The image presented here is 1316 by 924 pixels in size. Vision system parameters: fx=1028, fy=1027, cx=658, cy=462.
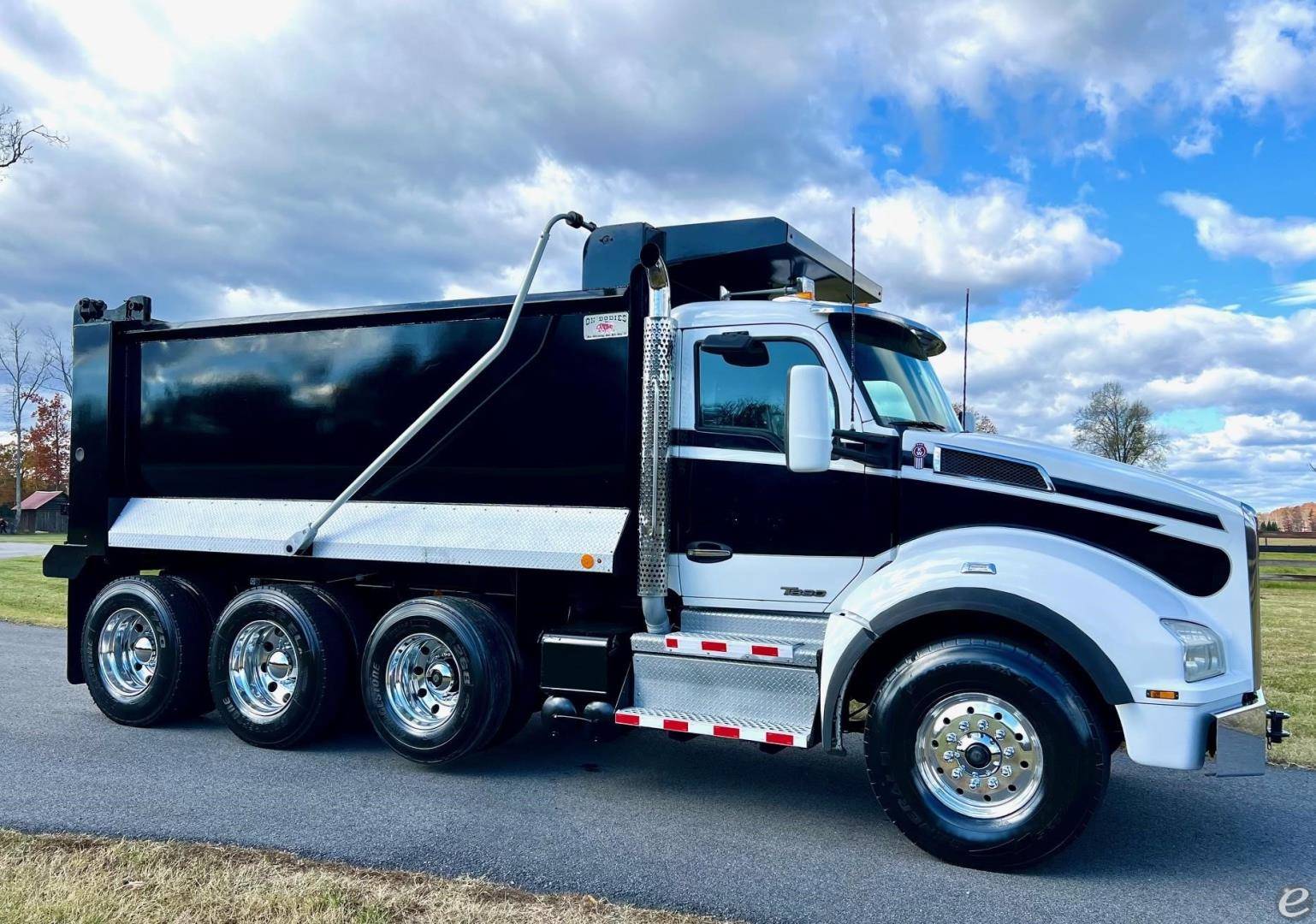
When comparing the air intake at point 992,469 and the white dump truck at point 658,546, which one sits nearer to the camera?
the white dump truck at point 658,546

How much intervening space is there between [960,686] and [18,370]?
53044 millimetres

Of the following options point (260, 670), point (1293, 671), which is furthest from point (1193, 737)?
point (1293, 671)

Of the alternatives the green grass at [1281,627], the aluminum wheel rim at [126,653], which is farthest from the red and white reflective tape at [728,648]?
the aluminum wheel rim at [126,653]

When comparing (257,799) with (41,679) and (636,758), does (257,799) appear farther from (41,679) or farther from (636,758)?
(41,679)

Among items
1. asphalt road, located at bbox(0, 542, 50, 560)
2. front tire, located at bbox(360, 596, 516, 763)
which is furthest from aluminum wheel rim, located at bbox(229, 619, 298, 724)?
asphalt road, located at bbox(0, 542, 50, 560)

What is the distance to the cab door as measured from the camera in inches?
219

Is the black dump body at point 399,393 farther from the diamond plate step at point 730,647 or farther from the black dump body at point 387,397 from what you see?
the diamond plate step at point 730,647

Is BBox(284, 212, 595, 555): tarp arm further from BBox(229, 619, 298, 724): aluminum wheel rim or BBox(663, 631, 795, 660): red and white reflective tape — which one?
BBox(663, 631, 795, 660): red and white reflective tape

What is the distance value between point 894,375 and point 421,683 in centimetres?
343

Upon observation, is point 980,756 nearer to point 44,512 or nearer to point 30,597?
point 30,597

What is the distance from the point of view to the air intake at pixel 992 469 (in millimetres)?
5172

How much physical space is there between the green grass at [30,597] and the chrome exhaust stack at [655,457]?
10.4 m

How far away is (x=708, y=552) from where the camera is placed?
5883 millimetres
